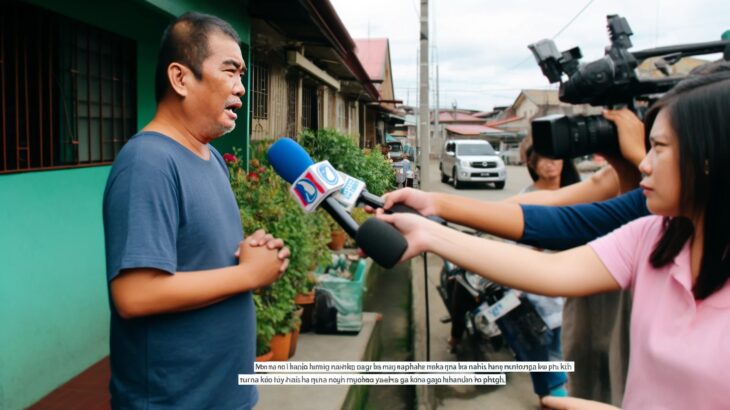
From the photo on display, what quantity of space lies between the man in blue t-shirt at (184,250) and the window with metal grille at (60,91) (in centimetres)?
169

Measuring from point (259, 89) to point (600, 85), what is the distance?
16.1 ft

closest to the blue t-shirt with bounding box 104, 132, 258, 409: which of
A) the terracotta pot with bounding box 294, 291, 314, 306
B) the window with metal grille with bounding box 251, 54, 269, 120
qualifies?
the terracotta pot with bounding box 294, 291, 314, 306

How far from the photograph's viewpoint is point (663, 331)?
108 cm

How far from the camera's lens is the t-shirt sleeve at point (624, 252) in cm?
126

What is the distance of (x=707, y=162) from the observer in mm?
1030

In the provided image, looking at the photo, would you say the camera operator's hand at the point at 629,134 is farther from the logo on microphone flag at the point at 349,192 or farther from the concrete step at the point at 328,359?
the concrete step at the point at 328,359

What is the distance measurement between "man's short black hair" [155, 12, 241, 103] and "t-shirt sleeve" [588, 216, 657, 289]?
105cm

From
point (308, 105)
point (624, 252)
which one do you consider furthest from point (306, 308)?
point (308, 105)

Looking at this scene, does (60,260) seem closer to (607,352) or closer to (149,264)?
(149,264)

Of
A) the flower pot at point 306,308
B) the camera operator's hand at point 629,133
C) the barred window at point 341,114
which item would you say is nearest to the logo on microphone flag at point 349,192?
the camera operator's hand at point 629,133

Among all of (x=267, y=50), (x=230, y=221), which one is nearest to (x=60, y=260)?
(x=230, y=221)

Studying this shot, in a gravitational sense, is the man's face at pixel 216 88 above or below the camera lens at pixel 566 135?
above

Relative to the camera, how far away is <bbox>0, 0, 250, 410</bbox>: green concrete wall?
2.73 metres

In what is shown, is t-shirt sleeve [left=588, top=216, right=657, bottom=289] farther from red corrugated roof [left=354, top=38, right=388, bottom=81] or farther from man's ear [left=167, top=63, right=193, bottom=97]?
red corrugated roof [left=354, top=38, right=388, bottom=81]
